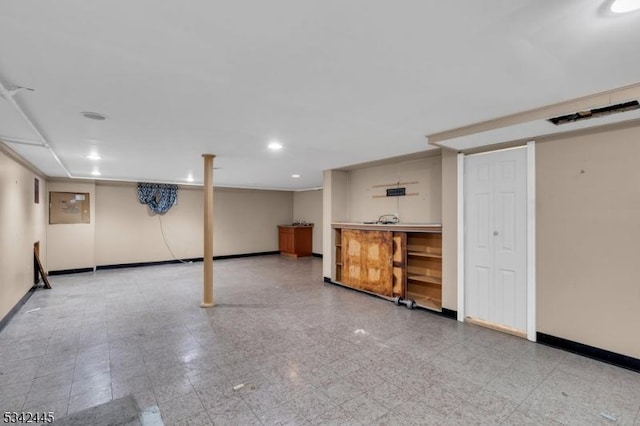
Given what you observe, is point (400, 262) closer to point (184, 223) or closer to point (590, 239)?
point (590, 239)

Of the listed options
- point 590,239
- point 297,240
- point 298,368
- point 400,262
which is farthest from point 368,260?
point 297,240

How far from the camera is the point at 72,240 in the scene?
7.23 meters

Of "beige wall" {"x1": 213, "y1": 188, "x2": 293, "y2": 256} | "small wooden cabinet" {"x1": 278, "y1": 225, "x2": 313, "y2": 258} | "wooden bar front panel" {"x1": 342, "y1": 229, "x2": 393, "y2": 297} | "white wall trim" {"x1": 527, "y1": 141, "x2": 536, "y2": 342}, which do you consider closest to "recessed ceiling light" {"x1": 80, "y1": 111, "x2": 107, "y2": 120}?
"wooden bar front panel" {"x1": 342, "y1": 229, "x2": 393, "y2": 297}

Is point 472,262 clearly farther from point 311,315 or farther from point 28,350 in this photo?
point 28,350

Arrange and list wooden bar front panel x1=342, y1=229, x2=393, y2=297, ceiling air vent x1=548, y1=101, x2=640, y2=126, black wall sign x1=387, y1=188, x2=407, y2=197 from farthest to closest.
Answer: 1. black wall sign x1=387, y1=188, x2=407, y2=197
2. wooden bar front panel x1=342, y1=229, x2=393, y2=297
3. ceiling air vent x1=548, y1=101, x2=640, y2=126

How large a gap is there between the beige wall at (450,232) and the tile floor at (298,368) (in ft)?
1.22

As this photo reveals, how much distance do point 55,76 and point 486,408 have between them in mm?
3763

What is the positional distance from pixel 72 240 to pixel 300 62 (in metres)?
8.17

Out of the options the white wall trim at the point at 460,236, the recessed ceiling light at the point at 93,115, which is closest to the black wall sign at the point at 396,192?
the white wall trim at the point at 460,236

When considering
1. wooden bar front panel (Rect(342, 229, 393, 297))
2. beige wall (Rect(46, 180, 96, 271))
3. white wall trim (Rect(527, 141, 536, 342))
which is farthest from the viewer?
beige wall (Rect(46, 180, 96, 271))

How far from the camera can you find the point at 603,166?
9.52 ft

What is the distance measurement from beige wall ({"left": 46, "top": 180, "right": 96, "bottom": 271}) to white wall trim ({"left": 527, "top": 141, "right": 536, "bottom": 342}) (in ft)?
29.5

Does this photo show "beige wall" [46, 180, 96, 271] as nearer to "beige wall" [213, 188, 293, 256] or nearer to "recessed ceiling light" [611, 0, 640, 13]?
"beige wall" [213, 188, 293, 256]

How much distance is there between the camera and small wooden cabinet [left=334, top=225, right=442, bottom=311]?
4703mm
